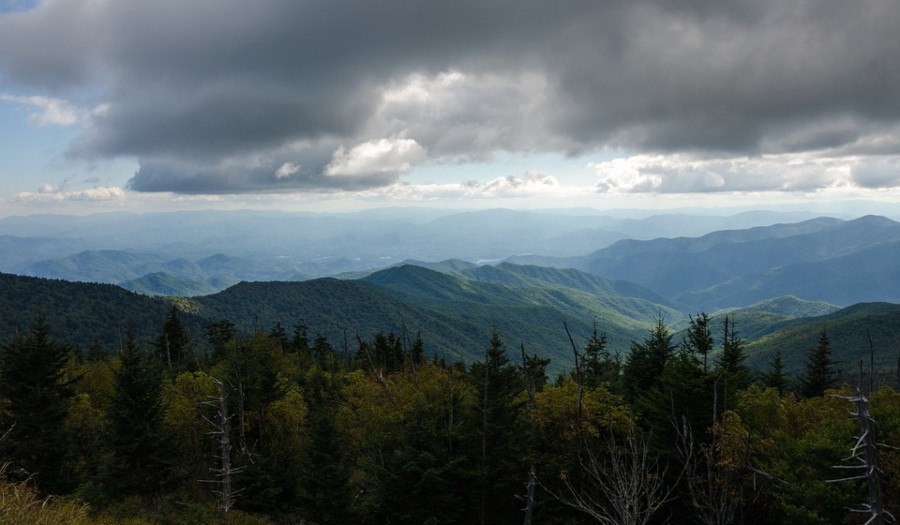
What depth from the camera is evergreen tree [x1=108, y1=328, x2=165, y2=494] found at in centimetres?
3425

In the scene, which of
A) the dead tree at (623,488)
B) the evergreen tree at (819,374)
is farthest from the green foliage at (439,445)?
the evergreen tree at (819,374)

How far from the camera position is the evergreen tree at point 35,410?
31.1 metres

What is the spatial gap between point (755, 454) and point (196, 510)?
34.5m

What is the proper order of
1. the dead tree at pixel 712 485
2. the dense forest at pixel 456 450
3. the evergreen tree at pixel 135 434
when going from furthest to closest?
the evergreen tree at pixel 135 434 → the dense forest at pixel 456 450 → the dead tree at pixel 712 485

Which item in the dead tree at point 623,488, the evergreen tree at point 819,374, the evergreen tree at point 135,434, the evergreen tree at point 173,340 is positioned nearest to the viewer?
the dead tree at point 623,488

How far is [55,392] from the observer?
3309cm

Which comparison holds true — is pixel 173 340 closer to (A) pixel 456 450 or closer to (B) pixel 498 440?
(A) pixel 456 450

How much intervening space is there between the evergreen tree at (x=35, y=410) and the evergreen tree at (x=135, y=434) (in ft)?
9.59

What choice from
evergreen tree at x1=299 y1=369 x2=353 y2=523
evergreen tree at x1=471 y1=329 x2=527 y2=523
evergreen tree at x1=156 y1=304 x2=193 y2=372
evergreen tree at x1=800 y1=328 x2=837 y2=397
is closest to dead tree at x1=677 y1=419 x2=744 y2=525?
evergreen tree at x1=471 y1=329 x2=527 y2=523

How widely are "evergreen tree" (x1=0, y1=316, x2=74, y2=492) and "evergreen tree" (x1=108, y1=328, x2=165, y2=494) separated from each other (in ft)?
9.59

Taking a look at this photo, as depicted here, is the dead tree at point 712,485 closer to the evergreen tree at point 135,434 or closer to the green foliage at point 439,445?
the green foliage at point 439,445

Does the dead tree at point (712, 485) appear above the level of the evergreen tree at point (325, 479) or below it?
above

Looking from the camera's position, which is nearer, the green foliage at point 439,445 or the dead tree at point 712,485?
the dead tree at point 712,485

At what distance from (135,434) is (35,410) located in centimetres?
619
